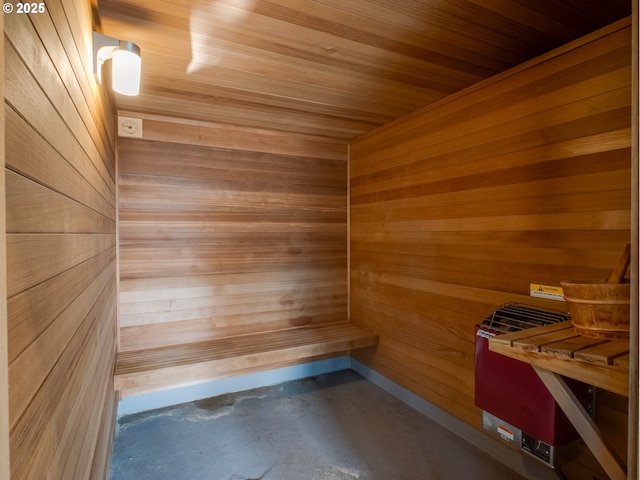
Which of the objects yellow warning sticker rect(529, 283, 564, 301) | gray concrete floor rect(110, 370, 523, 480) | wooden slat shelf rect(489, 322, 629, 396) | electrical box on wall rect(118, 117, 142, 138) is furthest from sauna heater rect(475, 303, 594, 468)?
electrical box on wall rect(118, 117, 142, 138)

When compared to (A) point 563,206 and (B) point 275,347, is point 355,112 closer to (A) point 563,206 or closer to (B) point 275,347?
(A) point 563,206

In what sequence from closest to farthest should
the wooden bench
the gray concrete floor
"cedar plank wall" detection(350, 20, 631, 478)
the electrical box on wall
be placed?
"cedar plank wall" detection(350, 20, 631, 478)
the gray concrete floor
the wooden bench
the electrical box on wall

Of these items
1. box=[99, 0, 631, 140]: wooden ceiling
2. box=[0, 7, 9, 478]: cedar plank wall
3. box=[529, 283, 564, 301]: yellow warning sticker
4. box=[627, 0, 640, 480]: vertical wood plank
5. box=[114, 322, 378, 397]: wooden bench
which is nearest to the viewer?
box=[0, 7, 9, 478]: cedar plank wall

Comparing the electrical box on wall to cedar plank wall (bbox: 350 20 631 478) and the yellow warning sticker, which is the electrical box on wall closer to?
cedar plank wall (bbox: 350 20 631 478)

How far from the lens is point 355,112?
2648 mm

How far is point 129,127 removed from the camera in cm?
258

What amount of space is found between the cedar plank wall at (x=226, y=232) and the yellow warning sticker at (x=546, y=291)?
5.99ft

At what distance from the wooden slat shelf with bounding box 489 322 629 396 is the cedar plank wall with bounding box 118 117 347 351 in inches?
84.8

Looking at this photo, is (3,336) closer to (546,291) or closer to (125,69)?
(125,69)

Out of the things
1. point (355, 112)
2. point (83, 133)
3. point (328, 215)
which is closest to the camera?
point (83, 133)

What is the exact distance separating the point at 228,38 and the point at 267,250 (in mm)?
1780

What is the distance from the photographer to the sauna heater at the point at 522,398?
1.51 m

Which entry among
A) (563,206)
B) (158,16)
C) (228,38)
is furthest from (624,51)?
(158,16)

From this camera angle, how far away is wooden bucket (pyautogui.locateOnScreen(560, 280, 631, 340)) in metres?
1.06
